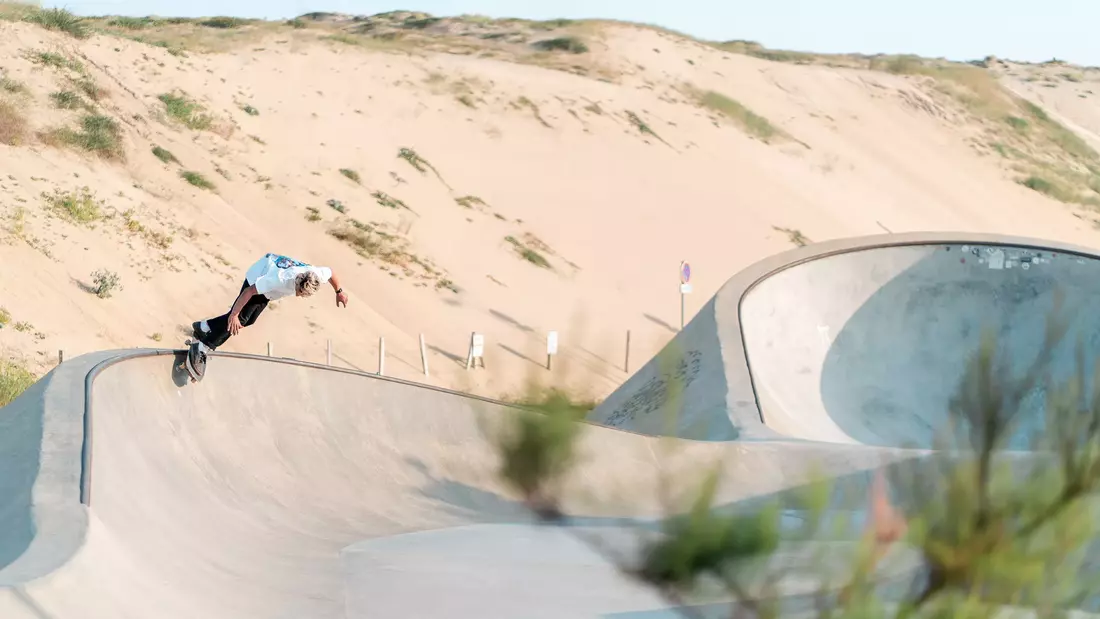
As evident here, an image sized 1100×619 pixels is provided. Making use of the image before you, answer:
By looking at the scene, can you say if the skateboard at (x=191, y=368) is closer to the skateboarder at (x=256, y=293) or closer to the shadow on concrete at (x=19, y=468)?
the skateboarder at (x=256, y=293)

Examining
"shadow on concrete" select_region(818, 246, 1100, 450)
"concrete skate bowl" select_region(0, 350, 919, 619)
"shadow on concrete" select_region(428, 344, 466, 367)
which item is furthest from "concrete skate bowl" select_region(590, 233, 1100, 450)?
"shadow on concrete" select_region(428, 344, 466, 367)

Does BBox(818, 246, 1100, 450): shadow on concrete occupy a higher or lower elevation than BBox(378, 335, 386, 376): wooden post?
higher

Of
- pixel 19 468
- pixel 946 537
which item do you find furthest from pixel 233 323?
pixel 946 537

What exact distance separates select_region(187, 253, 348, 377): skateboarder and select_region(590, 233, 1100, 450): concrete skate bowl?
17.7 ft

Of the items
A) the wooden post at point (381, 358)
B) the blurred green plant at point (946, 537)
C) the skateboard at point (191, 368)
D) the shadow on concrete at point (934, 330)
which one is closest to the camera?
the blurred green plant at point (946, 537)

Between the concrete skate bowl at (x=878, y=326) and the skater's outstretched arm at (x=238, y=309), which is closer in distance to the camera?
the skater's outstretched arm at (x=238, y=309)

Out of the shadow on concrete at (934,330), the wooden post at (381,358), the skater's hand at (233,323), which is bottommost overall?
the wooden post at (381,358)

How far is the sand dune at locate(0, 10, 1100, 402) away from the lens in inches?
739

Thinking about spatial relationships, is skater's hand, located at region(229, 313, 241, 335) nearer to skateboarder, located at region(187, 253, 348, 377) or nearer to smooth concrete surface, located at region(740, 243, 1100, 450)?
skateboarder, located at region(187, 253, 348, 377)

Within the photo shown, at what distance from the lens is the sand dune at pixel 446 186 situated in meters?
18.8

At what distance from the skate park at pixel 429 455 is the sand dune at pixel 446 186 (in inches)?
60.1

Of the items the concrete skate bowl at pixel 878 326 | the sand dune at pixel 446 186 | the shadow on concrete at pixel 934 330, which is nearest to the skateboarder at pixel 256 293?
the sand dune at pixel 446 186

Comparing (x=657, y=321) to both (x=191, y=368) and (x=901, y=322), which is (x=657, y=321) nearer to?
(x=901, y=322)

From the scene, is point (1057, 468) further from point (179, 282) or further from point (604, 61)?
point (604, 61)
